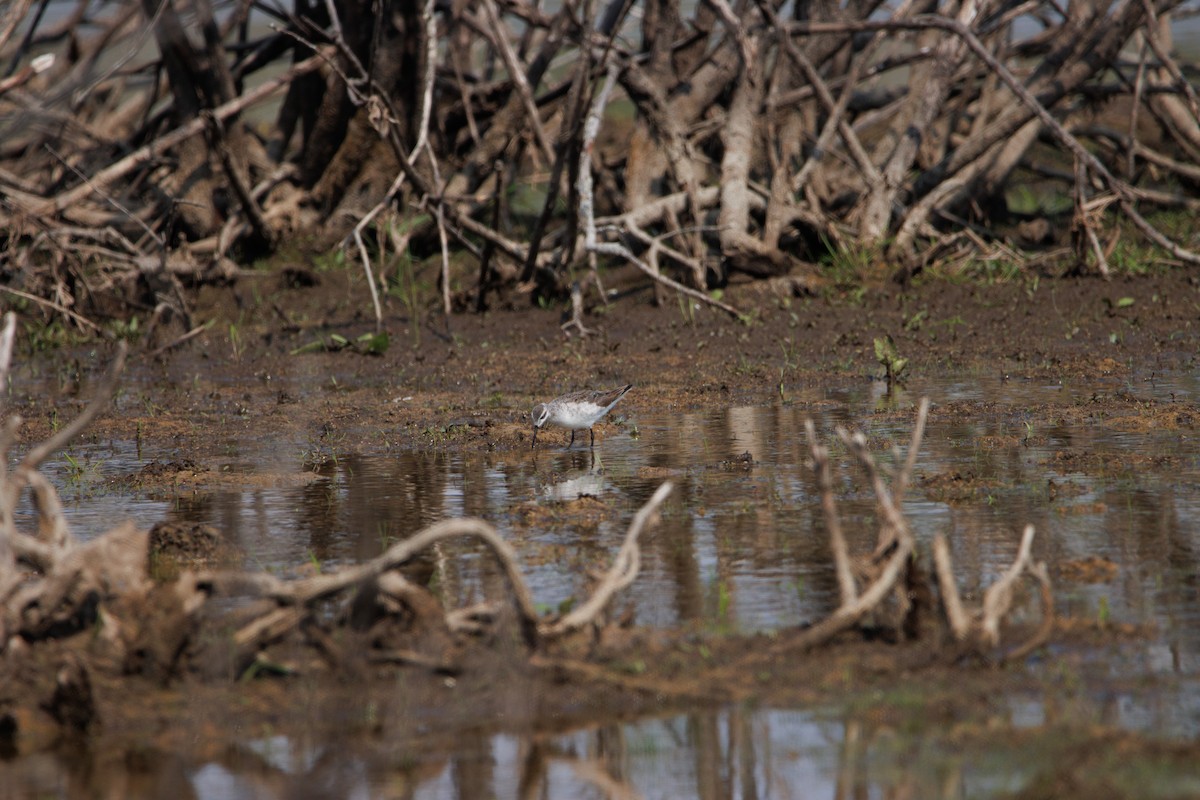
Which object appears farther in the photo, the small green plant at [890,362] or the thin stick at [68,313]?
the thin stick at [68,313]

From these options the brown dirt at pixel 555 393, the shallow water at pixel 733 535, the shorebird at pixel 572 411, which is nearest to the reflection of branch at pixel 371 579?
the brown dirt at pixel 555 393

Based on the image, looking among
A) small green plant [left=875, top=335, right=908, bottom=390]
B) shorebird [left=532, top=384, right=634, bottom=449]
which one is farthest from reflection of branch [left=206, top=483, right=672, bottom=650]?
small green plant [left=875, top=335, right=908, bottom=390]

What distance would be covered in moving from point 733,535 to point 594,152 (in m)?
8.46

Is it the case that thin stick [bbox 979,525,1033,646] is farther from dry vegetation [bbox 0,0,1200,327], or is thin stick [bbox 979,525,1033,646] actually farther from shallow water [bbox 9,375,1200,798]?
dry vegetation [bbox 0,0,1200,327]

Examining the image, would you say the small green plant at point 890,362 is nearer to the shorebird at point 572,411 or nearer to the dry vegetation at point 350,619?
the shorebird at point 572,411

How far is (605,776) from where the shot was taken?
149 inches

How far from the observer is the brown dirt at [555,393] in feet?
13.8

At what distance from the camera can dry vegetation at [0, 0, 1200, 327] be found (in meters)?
11.9

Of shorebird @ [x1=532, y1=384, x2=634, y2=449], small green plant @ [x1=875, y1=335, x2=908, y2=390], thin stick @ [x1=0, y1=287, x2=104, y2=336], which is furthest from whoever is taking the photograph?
thin stick @ [x1=0, y1=287, x2=104, y2=336]

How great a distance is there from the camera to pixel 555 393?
9.66 meters

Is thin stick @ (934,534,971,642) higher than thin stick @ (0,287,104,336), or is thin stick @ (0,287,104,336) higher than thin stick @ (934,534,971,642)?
thin stick @ (0,287,104,336)

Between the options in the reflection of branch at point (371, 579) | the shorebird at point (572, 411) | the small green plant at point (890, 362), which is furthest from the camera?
the small green plant at point (890, 362)

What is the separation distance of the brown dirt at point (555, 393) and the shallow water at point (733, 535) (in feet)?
0.50

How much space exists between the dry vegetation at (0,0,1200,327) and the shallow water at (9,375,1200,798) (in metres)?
3.33
